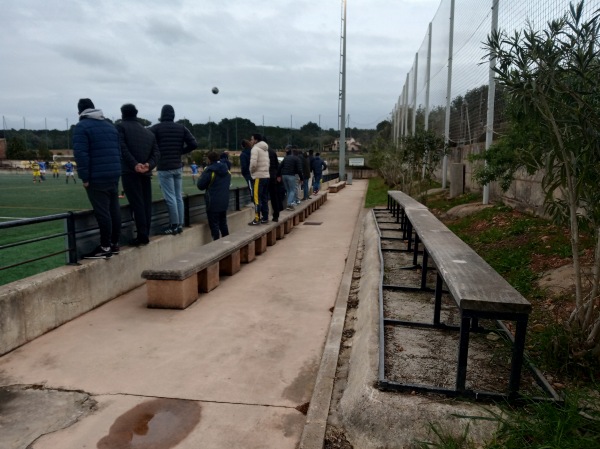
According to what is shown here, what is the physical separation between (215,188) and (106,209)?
2420 mm

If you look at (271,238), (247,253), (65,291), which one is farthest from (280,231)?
(65,291)

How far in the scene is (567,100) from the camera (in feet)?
9.32

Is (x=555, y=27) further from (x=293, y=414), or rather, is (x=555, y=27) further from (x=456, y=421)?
(x=293, y=414)

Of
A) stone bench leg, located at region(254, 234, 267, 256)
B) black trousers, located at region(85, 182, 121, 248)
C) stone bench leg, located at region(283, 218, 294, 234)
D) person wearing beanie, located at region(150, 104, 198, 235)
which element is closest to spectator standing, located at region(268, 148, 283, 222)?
stone bench leg, located at region(283, 218, 294, 234)

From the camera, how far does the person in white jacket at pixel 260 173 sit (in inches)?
313

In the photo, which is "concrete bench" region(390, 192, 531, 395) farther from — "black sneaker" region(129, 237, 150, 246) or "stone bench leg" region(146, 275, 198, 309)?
"black sneaker" region(129, 237, 150, 246)

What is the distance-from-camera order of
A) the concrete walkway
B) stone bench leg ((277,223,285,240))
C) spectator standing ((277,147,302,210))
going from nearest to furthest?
the concrete walkway < stone bench leg ((277,223,285,240)) < spectator standing ((277,147,302,210))

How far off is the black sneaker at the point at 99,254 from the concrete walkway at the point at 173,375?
50 centimetres

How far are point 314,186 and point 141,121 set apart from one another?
1220 cm

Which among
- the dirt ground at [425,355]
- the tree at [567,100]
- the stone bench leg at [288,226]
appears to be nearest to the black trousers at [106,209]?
the dirt ground at [425,355]

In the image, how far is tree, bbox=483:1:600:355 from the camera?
2629 mm

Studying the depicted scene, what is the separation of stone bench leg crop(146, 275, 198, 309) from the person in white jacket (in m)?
3.58

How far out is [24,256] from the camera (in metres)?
7.39

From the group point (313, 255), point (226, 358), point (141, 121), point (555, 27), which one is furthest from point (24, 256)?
point (555, 27)
